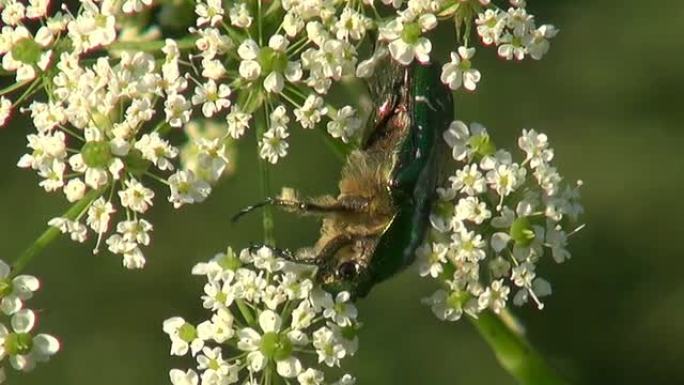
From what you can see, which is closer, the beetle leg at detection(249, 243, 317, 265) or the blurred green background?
the beetle leg at detection(249, 243, 317, 265)

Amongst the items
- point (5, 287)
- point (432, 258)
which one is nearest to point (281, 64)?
point (432, 258)

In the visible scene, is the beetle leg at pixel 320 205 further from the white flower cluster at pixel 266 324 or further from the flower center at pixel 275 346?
the flower center at pixel 275 346

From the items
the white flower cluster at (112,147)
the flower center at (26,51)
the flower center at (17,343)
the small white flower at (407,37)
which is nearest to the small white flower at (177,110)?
the white flower cluster at (112,147)

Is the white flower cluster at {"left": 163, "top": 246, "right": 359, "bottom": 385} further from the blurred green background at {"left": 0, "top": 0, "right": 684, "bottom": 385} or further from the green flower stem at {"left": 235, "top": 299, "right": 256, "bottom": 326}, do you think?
the blurred green background at {"left": 0, "top": 0, "right": 684, "bottom": 385}

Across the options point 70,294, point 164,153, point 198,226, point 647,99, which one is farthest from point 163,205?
point 164,153

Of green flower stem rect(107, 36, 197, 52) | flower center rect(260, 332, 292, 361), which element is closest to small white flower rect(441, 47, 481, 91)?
green flower stem rect(107, 36, 197, 52)

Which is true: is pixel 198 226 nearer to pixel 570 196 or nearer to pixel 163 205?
pixel 163 205
